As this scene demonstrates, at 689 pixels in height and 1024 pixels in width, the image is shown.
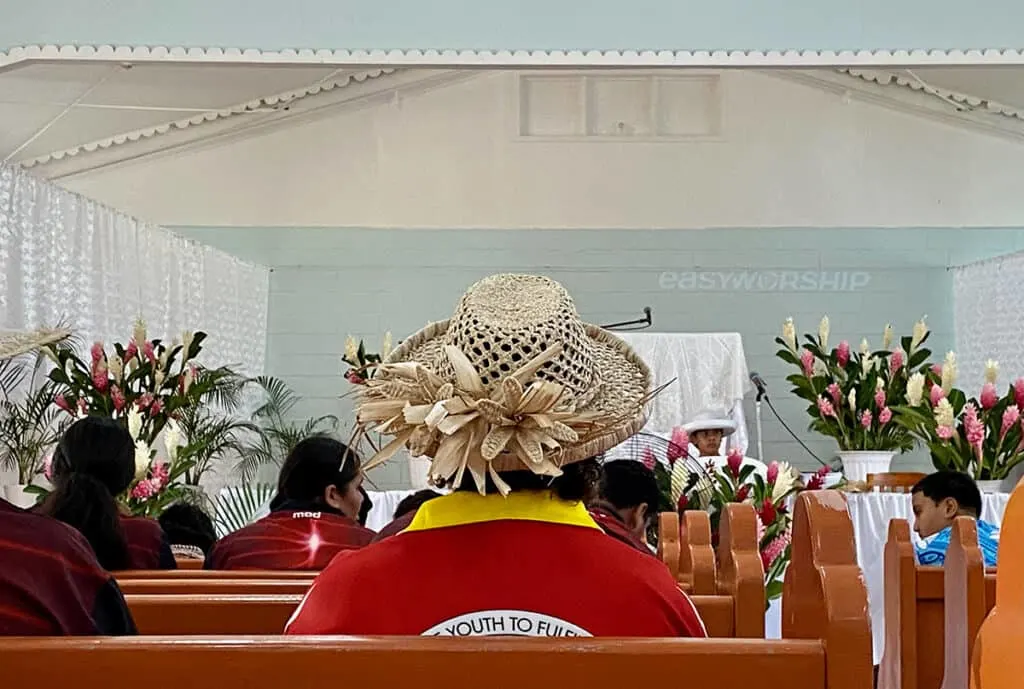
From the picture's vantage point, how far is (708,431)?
22.7 feet

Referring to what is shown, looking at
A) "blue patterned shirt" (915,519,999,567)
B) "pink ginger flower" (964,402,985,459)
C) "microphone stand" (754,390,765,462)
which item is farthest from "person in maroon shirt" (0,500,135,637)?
"microphone stand" (754,390,765,462)

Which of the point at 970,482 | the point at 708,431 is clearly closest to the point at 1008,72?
the point at 708,431

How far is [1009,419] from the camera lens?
480cm

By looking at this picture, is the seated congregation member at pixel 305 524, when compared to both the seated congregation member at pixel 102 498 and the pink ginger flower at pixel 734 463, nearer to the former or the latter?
the seated congregation member at pixel 102 498

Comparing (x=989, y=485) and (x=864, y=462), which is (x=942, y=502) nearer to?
(x=989, y=485)

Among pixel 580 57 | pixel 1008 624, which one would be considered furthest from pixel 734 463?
pixel 1008 624

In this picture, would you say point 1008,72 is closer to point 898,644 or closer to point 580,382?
point 898,644

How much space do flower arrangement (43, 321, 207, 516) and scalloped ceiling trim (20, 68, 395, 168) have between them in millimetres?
4574

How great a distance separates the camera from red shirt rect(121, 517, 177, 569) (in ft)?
9.98

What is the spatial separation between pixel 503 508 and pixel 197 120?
8743 mm

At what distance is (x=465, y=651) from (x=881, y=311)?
9004mm

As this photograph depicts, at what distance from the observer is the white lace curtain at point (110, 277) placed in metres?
6.43

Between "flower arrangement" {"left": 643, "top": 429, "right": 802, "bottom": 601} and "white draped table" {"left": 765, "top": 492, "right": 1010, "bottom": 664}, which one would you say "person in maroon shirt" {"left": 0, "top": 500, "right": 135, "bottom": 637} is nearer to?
"flower arrangement" {"left": 643, "top": 429, "right": 802, "bottom": 601}

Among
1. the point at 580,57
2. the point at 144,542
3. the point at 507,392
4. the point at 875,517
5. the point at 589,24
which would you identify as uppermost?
the point at 589,24
